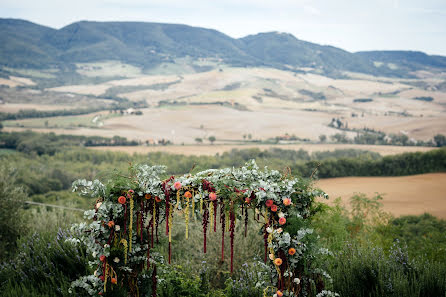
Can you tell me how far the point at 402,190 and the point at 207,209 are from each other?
14.3 metres

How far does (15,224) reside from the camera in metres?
8.65

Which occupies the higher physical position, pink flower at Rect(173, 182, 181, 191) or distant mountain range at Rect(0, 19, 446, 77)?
distant mountain range at Rect(0, 19, 446, 77)

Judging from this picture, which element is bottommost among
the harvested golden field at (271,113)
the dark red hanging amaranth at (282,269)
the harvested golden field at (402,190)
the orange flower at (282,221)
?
the harvested golden field at (402,190)

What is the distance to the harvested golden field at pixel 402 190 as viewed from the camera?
41.9 ft

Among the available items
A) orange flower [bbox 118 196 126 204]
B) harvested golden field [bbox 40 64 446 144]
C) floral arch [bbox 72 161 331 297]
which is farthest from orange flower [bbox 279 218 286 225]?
harvested golden field [bbox 40 64 446 144]

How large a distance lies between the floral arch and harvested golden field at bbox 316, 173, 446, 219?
909cm

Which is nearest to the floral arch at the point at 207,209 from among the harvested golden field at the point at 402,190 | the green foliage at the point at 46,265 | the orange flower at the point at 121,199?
the orange flower at the point at 121,199

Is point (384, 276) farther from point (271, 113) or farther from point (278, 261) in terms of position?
point (271, 113)

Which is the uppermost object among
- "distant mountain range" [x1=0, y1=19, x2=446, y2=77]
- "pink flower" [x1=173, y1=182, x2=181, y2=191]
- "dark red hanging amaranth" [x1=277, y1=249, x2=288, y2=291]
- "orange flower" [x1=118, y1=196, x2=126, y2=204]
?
"distant mountain range" [x1=0, y1=19, x2=446, y2=77]

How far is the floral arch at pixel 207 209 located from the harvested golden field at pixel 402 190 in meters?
9.09

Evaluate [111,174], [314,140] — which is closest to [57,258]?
[111,174]

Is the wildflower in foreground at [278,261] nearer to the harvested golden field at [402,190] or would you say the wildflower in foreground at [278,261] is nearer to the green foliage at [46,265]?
the green foliage at [46,265]

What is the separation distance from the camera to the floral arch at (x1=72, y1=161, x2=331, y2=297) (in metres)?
3.42

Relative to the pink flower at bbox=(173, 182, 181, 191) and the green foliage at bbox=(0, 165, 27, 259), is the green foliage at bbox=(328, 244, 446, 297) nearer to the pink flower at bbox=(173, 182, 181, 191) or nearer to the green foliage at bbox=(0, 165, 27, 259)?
the pink flower at bbox=(173, 182, 181, 191)
